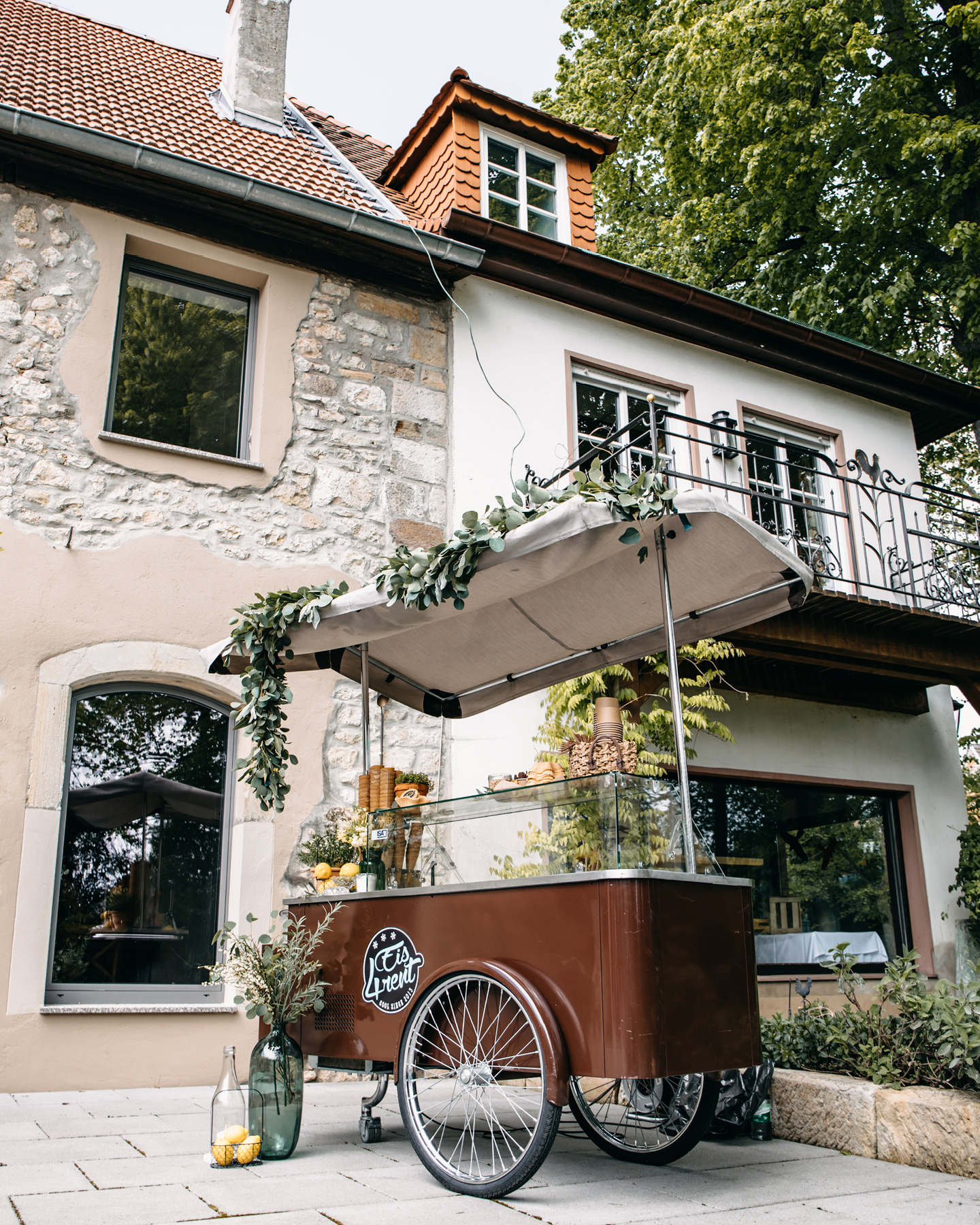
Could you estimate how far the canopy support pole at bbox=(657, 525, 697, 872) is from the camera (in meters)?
3.83

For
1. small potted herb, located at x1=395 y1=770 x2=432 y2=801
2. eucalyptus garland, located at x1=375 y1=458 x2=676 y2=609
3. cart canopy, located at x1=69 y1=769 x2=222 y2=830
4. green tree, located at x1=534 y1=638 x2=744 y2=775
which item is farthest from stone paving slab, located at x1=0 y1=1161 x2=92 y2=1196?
green tree, located at x1=534 y1=638 x2=744 y2=775

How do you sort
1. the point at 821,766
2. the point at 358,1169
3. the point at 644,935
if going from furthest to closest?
the point at 821,766 → the point at 358,1169 → the point at 644,935

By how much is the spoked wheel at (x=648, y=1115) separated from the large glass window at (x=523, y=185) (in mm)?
7594

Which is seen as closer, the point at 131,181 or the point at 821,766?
the point at 131,181

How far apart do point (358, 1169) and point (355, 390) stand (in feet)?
18.4

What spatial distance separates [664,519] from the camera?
411 cm

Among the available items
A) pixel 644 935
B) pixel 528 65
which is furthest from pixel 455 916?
pixel 528 65

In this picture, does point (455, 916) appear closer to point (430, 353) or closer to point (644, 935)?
point (644, 935)

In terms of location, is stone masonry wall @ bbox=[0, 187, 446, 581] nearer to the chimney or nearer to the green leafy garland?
the green leafy garland

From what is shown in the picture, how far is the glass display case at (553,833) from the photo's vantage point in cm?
368

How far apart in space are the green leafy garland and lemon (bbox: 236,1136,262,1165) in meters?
1.47

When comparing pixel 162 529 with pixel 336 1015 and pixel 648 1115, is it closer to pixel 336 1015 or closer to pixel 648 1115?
pixel 336 1015

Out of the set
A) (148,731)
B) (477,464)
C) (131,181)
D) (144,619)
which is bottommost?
(148,731)

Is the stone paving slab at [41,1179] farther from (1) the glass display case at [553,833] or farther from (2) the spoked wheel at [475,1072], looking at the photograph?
(1) the glass display case at [553,833]
